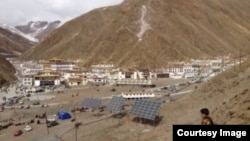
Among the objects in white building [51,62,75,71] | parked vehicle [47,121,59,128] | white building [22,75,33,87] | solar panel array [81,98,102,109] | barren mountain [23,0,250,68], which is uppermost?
barren mountain [23,0,250,68]

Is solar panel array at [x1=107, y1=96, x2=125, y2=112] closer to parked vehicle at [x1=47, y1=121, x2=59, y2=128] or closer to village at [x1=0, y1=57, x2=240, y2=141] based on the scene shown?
village at [x1=0, y1=57, x2=240, y2=141]

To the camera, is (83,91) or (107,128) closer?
(107,128)

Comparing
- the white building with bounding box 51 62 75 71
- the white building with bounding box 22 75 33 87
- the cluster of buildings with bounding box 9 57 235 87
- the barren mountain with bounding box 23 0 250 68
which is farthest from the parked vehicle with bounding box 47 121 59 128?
the white building with bounding box 51 62 75 71

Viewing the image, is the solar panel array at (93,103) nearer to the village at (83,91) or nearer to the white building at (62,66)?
the village at (83,91)

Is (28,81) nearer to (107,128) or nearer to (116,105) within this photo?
(116,105)

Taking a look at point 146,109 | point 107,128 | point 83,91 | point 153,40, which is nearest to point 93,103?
point 107,128

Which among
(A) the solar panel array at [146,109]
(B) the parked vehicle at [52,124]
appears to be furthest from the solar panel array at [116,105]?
(B) the parked vehicle at [52,124]
